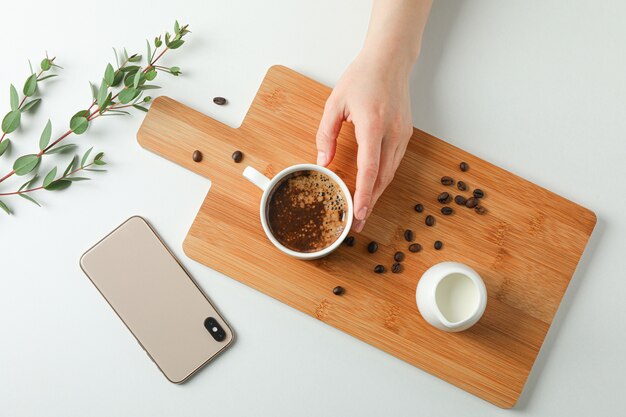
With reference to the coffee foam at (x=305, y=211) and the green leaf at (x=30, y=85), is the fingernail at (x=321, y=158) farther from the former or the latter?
the green leaf at (x=30, y=85)

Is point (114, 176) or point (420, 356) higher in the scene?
point (114, 176)

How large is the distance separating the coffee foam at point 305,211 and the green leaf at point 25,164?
2.06ft

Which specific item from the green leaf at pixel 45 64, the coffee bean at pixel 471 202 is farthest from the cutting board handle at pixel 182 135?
the coffee bean at pixel 471 202

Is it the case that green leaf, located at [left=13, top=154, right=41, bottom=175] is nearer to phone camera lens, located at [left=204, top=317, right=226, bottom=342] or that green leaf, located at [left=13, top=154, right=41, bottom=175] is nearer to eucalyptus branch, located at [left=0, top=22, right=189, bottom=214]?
eucalyptus branch, located at [left=0, top=22, right=189, bottom=214]

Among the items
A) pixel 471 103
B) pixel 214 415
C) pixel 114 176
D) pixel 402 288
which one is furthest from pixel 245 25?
pixel 214 415

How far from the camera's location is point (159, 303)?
4.29 ft

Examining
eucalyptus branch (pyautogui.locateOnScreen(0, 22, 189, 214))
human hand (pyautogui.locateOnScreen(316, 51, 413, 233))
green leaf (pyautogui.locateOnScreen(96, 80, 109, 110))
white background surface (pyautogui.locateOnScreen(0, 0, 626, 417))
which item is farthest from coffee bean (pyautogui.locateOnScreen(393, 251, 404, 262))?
green leaf (pyautogui.locateOnScreen(96, 80, 109, 110))

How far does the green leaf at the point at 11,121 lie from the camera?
52.4 inches

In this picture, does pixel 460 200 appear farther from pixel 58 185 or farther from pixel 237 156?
pixel 58 185

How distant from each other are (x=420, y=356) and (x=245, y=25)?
963mm

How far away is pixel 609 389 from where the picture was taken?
1.35m

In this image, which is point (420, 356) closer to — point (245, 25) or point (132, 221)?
point (132, 221)

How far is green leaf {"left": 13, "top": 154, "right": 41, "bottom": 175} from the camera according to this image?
1312 millimetres

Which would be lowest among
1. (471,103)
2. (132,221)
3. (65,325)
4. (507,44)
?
(65,325)
